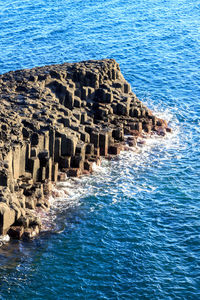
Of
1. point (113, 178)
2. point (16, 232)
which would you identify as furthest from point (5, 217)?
point (113, 178)

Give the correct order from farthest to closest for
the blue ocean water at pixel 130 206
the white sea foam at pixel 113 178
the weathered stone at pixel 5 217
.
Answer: the white sea foam at pixel 113 178, the weathered stone at pixel 5 217, the blue ocean water at pixel 130 206

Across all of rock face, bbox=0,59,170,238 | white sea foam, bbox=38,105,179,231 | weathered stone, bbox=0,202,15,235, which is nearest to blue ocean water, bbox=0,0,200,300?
white sea foam, bbox=38,105,179,231

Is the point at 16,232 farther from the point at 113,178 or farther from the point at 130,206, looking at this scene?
the point at 113,178

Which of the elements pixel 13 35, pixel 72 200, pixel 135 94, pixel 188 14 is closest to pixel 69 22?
pixel 13 35

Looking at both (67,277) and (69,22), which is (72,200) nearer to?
(67,277)

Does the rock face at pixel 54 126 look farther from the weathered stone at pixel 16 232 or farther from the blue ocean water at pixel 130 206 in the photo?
the blue ocean water at pixel 130 206

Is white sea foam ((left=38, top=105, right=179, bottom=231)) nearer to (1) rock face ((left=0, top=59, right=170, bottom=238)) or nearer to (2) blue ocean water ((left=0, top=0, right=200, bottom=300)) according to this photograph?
(2) blue ocean water ((left=0, top=0, right=200, bottom=300))

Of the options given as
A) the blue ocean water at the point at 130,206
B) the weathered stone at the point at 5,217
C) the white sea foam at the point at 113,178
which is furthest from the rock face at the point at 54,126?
the blue ocean water at the point at 130,206
